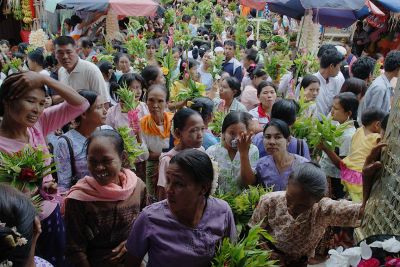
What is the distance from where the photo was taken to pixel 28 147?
8.14ft

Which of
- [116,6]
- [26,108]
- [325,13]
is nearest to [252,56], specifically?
[325,13]

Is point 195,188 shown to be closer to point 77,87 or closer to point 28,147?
point 28,147

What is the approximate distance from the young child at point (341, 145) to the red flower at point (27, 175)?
2463 mm

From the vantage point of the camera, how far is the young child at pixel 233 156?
122 inches

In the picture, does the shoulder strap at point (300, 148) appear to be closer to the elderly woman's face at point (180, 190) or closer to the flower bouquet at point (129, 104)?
the flower bouquet at point (129, 104)

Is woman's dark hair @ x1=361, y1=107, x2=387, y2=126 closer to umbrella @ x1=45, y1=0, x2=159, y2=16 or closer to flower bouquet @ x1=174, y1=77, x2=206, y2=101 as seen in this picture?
flower bouquet @ x1=174, y1=77, x2=206, y2=101

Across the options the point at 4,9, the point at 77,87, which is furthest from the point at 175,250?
the point at 4,9

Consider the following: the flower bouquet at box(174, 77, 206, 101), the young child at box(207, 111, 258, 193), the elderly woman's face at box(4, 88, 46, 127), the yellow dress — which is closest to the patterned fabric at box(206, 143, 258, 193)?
the young child at box(207, 111, 258, 193)

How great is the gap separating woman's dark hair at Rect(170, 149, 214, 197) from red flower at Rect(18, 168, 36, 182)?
852mm

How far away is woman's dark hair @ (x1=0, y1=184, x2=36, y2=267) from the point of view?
4.92 feet

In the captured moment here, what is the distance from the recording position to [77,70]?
4469 millimetres

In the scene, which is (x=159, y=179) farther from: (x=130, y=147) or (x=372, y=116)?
(x=372, y=116)

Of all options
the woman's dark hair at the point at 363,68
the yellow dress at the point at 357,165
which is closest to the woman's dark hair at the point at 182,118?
the yellow dress at the point at 357,165

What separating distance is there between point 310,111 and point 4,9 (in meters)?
11.9
